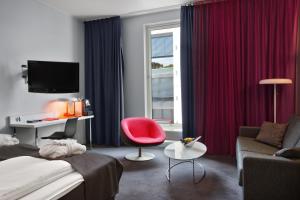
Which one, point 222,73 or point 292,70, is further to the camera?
point 222,73

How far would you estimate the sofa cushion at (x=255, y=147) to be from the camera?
108 inches

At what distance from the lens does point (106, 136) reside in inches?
195

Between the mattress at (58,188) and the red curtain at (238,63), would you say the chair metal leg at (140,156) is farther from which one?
the mattress at (58,188)

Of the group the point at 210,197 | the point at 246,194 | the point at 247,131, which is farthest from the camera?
the point at 247,131

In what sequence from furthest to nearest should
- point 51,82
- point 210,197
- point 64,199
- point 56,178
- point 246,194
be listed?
1. point 51,82
2. point 210,197
3. point 246,194
4. point 56,178
5. point 64,199

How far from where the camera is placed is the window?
15.7 ft

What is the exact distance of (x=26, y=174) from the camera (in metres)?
1.61

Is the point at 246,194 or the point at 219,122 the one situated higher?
the point at 219,122

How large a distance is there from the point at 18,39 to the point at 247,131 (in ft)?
13.1

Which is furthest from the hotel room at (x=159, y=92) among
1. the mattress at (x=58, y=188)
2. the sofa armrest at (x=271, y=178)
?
the mattress at (x=58, y=188)

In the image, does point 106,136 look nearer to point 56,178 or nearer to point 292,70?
point 56,178

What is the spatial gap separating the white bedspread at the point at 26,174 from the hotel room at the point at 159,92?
6cm

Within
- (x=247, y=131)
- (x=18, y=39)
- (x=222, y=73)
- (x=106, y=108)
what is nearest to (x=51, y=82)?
(x=18, y=39)

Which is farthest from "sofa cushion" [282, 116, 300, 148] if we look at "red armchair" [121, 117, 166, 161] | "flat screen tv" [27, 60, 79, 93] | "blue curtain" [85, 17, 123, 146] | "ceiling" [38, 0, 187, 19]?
"flat screen tv" [27, 60, 79, 93]
